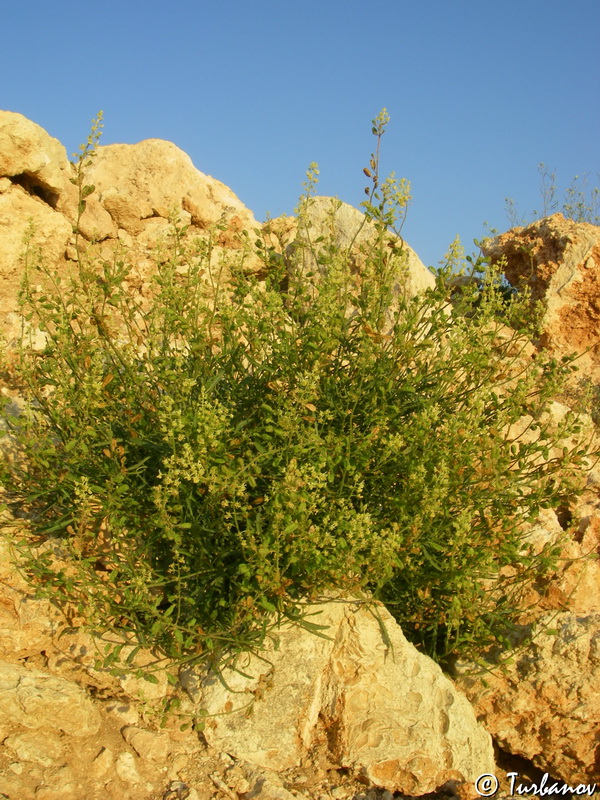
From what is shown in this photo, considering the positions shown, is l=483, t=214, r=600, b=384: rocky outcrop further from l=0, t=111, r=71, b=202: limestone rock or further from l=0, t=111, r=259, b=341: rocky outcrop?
l=0, t=111, r=71, b=202: limestone rock

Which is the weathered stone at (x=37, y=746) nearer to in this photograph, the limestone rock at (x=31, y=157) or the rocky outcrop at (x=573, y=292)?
the limestone rock at (x=31, y=157)

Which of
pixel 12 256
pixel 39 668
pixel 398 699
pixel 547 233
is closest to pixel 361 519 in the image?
pixel 398 699

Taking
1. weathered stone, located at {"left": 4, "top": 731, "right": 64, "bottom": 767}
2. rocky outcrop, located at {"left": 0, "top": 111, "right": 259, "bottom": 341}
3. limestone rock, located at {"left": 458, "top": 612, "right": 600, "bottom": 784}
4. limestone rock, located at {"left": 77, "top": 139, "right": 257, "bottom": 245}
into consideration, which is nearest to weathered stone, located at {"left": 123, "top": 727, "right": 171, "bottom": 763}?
weathered stone, located at {"left": 4, "top": 731, "right": 64, "bottom": 767}

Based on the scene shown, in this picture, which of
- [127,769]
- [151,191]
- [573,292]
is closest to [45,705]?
[127,769]

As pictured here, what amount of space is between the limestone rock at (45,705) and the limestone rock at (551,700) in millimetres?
1811

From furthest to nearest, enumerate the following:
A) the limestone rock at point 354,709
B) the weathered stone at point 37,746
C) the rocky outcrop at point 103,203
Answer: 1. the rocky outcrop at point 103,203
2. the limestone rock at point 354,709
3. the weathered stone at point 37,746

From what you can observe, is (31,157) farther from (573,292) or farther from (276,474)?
(573,292)

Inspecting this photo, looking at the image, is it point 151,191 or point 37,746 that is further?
point 151,191

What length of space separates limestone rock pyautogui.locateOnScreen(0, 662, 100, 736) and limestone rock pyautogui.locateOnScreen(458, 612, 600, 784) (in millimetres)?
1811

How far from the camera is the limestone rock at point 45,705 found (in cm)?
308

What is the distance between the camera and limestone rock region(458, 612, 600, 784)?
11.8 ft

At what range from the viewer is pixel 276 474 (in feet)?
10.7

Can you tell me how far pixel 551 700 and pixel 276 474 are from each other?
1.76 metres

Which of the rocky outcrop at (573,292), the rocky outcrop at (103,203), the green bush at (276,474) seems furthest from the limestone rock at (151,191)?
the green bush at (276,474)
